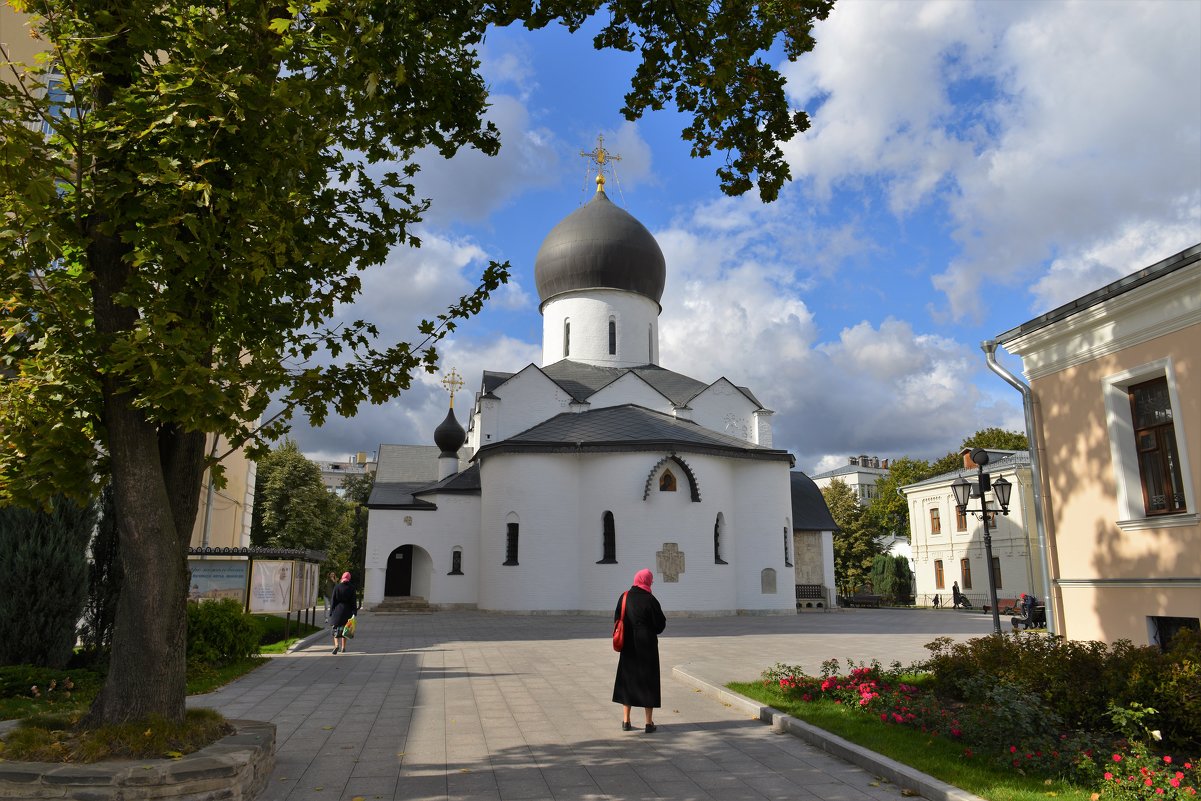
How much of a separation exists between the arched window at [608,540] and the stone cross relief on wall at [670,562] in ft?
5.17

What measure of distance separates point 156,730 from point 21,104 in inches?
160

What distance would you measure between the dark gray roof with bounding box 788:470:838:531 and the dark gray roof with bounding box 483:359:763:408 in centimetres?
493

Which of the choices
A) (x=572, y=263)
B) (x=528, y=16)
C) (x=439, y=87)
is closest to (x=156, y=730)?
(x=439, y=87)

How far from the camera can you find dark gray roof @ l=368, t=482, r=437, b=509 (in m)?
32.5

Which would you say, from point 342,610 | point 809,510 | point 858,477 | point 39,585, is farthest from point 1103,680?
point 858,477

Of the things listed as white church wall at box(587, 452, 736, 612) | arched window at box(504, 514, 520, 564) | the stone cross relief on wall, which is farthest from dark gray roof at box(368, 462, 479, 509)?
the stone cross relief on wall

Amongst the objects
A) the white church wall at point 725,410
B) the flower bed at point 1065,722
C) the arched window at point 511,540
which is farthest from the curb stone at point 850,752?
the white church wall at point 725,410

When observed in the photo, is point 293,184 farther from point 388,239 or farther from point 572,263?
point 572,263

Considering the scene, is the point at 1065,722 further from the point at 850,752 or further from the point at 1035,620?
the point at 1035,620

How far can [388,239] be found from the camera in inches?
276

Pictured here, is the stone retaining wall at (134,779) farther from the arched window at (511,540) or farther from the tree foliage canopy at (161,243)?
the arched window at (511,540)

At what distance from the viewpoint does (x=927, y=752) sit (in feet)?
21.6

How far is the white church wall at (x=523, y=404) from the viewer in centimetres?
3238

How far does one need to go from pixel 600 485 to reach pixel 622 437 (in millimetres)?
1831
